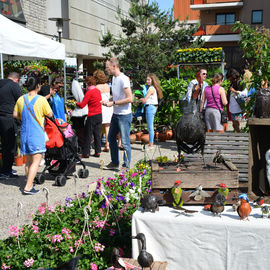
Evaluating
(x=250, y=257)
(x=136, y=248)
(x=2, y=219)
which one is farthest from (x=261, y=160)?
(x=2, y=219)

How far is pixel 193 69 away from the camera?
12.2m

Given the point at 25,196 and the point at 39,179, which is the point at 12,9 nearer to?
the point at 39,179

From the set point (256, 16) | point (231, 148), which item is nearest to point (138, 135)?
point (231, 148)

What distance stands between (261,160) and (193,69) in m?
9.28

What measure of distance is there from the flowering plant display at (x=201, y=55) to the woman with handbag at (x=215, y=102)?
15.7ft

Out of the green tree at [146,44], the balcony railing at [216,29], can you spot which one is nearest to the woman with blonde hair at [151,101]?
the green tree at [146,44]

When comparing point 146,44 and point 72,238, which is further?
point 146,44

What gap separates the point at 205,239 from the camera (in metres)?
2.58

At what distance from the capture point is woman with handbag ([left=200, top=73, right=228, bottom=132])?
7.20 metres

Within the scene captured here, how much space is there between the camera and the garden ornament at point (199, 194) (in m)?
2.81

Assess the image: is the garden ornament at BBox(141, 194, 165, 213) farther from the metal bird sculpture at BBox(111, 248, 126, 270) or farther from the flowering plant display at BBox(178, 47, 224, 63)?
the flowering plant display at BBox(178, 47, 224, 63)

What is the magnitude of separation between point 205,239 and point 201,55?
990cm

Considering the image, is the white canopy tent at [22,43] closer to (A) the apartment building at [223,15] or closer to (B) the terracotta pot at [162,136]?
(B) the terracotta pot at [162,136]

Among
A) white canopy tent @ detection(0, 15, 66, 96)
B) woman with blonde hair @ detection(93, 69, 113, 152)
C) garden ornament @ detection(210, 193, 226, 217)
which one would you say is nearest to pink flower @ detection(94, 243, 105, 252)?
garden ornament @ detection(210, 193, 226, 217)
